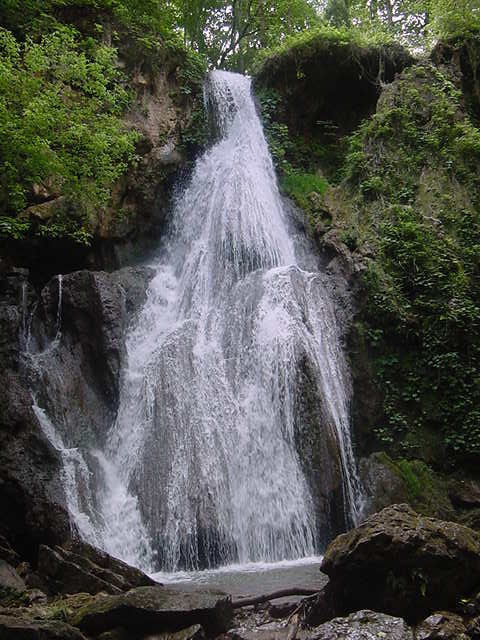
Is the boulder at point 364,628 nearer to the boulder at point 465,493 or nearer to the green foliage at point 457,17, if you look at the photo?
the boulder at point 465,493

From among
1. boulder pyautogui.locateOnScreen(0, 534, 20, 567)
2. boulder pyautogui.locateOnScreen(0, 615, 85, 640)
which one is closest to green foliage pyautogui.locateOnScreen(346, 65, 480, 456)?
boulder pyautogui.locateOnScreen(0, 534, 20, 567)

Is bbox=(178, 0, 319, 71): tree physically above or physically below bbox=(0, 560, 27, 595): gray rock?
above

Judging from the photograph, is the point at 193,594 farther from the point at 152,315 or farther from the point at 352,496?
the point at 152,315

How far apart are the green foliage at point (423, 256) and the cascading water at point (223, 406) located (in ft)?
4.17

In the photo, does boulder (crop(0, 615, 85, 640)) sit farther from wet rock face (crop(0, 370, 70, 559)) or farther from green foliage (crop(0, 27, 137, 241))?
green foliage (crop(0, 27, 137, 241))

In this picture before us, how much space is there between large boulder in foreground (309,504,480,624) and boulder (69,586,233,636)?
0.94 meters

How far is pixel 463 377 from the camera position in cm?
1104

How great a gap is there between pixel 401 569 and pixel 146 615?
6.70ft

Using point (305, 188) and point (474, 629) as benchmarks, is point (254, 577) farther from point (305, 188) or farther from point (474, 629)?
point (305, 188)

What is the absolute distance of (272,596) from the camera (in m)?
5.24

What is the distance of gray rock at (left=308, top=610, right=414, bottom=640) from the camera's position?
3852 mm

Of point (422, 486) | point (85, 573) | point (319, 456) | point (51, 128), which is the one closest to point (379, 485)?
point (422, 486)

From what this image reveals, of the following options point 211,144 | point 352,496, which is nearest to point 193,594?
point 352,496

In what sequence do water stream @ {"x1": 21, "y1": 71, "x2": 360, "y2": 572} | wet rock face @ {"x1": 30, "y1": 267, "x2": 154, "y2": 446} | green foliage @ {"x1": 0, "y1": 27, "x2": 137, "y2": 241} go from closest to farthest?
green foliage @ {"x1": 0, "y1": 27, "x2": 137, "y2": 241}, water stream @ {"x1": 21, "y1": 71, "x2": 360, "y2": 572}, wet rock face @ {"x1": 30, "y1": 267, "x2": 154, "y2": 446}
